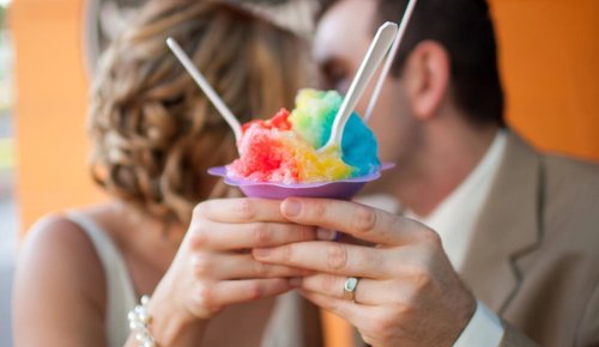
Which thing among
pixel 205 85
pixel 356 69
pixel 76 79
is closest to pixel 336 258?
pixel 205 85

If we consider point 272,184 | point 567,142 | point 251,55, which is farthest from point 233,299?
point 567,142

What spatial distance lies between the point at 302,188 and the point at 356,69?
782mm

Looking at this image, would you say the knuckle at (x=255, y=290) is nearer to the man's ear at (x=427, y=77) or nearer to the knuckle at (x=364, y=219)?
the knuckle at (x=364, y=219)

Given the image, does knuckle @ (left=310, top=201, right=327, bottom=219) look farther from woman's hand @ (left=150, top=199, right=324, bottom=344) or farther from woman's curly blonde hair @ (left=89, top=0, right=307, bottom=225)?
woman's curly blonde hair @ (left=89, top=0, right=307, bottom=225)

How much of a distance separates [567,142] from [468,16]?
1338 millimetres

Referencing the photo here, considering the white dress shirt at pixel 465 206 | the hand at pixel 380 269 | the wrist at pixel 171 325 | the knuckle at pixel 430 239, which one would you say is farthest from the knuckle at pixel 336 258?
the white dress shirt at pixel 465 206

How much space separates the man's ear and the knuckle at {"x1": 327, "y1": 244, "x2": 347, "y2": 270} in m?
0.78

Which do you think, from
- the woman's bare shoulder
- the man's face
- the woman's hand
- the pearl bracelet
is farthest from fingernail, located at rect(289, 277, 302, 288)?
the man's face

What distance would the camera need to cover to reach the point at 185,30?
123cm

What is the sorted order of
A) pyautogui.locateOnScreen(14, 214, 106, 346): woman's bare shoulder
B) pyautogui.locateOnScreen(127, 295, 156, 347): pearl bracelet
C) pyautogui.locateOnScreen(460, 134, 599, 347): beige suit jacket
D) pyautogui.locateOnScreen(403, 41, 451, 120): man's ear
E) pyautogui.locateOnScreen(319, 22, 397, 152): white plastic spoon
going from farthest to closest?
pyautogui.locateOnScreen(403, 41, 451, 120): man's ear
pyautogui.locateOnScreen(460, 134, 599, 347): beige suit jacket
pyautogui.locateOnScreen(14, 214, 106, 346): woman's bare shoulder
pyautogui.locateOnScreen(127, 295, 156, 347): pearl bracelet
pyautogui.locateOnScreen(319, 22, 397, 152): white plastic spoon

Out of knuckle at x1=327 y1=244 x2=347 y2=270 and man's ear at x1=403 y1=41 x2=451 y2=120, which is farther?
man's ear at x1=403 y1=41 x2=451 y2=120

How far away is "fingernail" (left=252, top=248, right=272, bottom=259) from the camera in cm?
75

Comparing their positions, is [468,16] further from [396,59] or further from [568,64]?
[568,64]

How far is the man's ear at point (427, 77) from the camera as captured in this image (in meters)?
1.40
